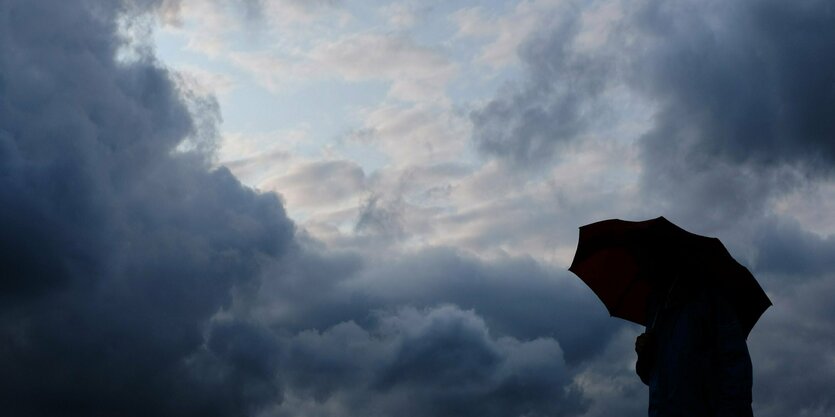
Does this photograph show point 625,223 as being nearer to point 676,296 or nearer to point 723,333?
point 676,296

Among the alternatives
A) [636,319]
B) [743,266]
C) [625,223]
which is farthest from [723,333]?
[636,319]

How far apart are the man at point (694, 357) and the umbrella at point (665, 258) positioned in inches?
9.5

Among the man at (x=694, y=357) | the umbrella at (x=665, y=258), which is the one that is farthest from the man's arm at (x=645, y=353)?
the umbrella at (x=665, y=258)

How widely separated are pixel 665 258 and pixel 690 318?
34.5 inches

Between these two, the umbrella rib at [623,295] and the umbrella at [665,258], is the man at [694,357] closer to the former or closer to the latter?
the umbrella at [665,258]

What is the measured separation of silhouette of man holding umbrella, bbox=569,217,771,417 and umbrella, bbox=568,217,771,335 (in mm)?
11

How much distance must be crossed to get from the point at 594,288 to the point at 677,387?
2.66m

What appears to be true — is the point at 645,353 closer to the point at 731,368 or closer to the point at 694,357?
the point at 694,357

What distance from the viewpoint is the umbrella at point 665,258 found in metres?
8.71

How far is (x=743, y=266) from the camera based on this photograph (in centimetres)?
886

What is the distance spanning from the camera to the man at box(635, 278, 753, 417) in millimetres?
7863

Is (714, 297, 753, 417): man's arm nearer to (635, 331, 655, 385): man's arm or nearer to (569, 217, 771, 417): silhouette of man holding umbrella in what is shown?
(569, 217, 771, 417): silhouette of man holding umbrella

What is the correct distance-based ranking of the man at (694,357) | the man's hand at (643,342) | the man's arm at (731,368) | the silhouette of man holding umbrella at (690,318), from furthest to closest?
the man's hand at (643,342), the silhouette of man holding umbrella at (690,318), the man at (694,357), the man's arm at (731,368)

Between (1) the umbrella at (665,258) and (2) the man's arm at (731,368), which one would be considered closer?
(2) the man's arm at (731,368)
